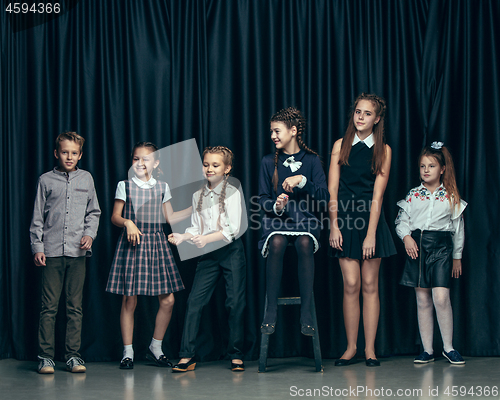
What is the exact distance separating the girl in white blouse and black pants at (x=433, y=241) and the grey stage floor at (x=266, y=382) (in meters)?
0.22

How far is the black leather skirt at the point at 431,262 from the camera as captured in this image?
2.79m

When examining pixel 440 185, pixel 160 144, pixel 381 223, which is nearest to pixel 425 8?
pixel 440 185

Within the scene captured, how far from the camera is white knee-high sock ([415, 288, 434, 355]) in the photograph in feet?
9.27

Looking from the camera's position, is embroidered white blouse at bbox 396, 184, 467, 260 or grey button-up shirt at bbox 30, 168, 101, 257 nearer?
grey button-up shirt at bbox 30, 168, 101, 257

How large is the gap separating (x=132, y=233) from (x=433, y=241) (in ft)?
5.65

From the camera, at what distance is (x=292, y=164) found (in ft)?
8.89

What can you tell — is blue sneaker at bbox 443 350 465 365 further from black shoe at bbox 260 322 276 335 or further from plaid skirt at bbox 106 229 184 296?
plaid skirt at bbox 106 229 184 296

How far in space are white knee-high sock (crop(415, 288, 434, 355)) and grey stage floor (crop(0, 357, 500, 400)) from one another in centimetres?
12

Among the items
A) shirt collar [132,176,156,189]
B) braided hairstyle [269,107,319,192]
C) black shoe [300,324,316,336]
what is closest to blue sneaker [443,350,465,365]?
black shoe [300,324,316,336]

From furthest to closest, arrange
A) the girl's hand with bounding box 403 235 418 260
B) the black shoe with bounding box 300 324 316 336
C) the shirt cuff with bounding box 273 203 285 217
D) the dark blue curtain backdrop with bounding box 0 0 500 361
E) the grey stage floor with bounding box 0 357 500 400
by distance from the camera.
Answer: the dark blue curtain backdrop with bounding box 0 0 500 361, the girl's hand with bounding box 403 235 418 260, the shirt cuff with bounding box 273 203 285 217, the black shoe with bounding box 300 324 316 336, the grey stage floor with bounding box 0 357 500 400

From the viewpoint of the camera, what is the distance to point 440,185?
2.90 metres

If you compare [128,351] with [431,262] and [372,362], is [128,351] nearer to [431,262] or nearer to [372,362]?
[372,362]

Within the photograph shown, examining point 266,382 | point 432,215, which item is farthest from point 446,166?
point 266,382

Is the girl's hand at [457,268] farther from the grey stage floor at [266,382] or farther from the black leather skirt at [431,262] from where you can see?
the grey stage floor at [266,382]
